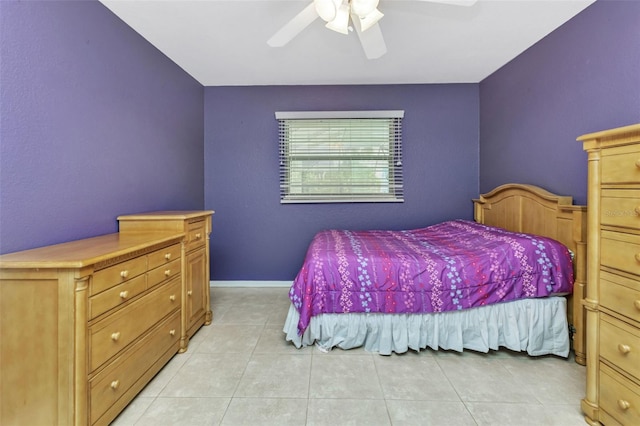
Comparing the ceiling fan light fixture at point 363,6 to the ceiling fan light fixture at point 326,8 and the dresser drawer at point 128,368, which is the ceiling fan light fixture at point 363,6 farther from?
the dresser drawer at point 128,368

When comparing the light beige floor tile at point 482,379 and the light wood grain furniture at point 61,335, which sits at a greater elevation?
the light wood grain furniture at point 61,335

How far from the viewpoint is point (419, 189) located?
11.1 feet

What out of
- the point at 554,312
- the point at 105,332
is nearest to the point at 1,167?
the point at 105,332

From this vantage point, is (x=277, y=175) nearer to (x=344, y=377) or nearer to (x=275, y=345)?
(x=275, y=345)

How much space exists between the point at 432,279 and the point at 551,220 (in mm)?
1169

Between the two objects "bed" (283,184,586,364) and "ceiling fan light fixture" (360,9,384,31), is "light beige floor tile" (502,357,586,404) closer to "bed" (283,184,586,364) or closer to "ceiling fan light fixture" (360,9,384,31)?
"bed" (283,184,586,364)

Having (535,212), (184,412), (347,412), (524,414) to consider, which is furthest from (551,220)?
(184,412)

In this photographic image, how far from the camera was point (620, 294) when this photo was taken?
1199mm

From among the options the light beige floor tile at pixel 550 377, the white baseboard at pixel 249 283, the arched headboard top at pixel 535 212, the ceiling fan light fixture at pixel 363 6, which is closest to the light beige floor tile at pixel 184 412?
the light beige floor tile at pixel 550 377

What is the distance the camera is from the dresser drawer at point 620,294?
1142mm

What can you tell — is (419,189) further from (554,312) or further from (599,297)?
(599,297)

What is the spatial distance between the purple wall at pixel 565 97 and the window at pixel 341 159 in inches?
43.1

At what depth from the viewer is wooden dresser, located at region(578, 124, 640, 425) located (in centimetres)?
114

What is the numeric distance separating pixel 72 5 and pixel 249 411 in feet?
8.55
